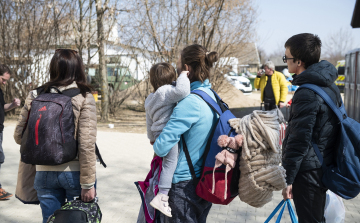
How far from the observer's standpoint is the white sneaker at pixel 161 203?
2.18m

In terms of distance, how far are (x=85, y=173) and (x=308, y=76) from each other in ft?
5.84

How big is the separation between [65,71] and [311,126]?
185 centimetres

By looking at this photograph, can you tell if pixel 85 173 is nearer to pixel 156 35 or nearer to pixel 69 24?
pixel 156 35

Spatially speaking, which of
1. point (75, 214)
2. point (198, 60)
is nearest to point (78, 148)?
point (75, 214)

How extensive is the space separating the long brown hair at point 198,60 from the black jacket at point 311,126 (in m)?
0.71

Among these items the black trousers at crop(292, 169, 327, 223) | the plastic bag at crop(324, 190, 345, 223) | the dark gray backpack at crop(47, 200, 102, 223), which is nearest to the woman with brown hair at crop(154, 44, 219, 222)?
the dark gray backpack at crop(47, 200, 102, 223)

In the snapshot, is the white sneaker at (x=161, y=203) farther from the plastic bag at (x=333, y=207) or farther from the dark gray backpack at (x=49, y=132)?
the plastic bag at (x=333, y=207)

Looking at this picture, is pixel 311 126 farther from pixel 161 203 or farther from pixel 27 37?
pixel 27 37

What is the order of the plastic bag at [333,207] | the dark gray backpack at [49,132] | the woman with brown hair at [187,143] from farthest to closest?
the plastic bag at [333,207]
the dark gray backpack at [49,132]
the woman with brown hair at [187,143]

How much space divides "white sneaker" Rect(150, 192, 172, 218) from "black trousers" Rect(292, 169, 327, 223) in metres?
1.03

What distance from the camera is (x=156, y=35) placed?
37.4ft

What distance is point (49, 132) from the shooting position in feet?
7.43

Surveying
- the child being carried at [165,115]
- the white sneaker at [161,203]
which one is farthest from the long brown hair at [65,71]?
the white sneaker at [161,203]

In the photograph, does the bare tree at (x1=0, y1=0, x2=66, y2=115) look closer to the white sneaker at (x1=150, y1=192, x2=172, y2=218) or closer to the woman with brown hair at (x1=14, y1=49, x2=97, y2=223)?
the woman with brown hair at (x1=14, y1=49, x2=97, y2=223)
